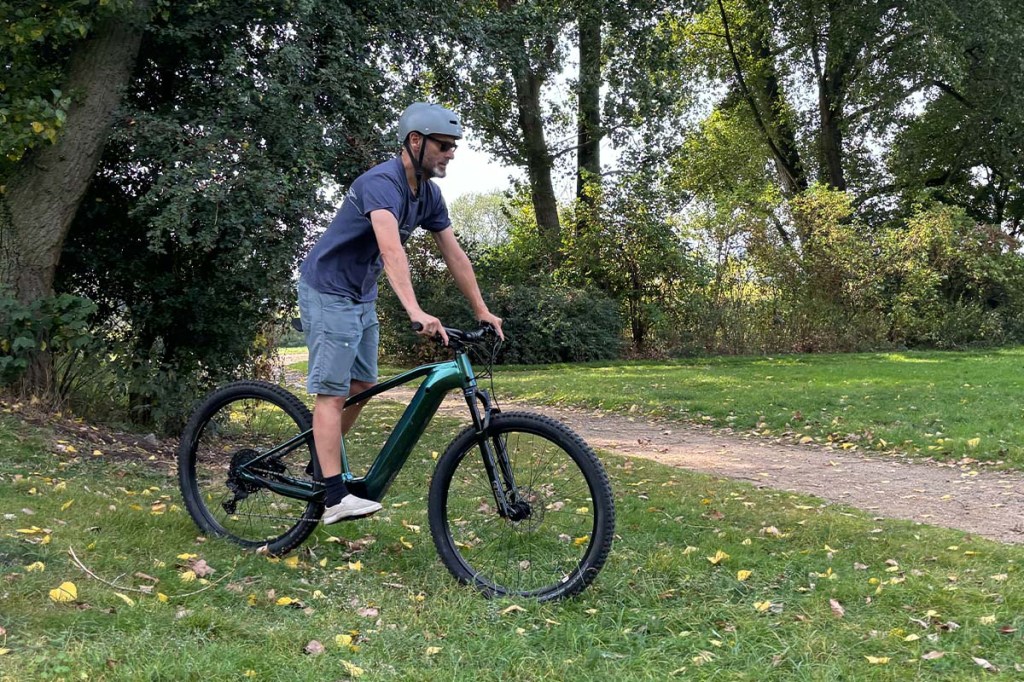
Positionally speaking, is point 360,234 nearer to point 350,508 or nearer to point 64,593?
point 350,508

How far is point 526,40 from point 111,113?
5.32 m

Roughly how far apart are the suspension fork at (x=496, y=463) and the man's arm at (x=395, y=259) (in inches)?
14.5

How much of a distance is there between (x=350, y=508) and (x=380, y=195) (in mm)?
1439


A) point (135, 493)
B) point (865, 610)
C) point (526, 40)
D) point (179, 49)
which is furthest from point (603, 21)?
point (865, 610)

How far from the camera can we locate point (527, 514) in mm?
3805

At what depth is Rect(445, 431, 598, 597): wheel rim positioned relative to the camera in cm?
369

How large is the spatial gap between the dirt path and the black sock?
4.98ft

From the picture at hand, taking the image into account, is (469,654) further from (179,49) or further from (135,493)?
(179,49)

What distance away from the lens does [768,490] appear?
641 centimetres

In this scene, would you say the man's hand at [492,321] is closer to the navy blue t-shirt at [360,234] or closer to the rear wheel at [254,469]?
the navy blue t-shirt at [360,234]

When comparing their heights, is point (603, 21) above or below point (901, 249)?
above

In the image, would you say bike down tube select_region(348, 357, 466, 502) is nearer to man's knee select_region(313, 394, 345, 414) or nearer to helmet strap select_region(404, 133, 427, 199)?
man's knee select_region(313, 394, 345, 414)

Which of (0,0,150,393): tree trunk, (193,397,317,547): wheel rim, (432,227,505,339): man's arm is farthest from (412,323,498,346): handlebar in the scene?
(0,0,150,393): tree trunk

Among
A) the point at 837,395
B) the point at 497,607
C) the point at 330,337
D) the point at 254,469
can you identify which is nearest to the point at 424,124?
the point at 330,337
